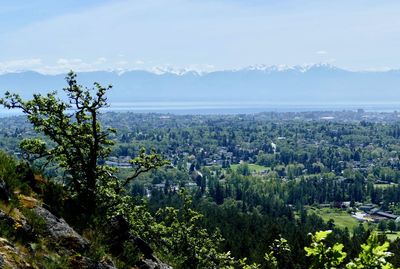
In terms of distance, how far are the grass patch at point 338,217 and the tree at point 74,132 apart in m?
128

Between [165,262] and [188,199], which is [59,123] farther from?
[188,199]

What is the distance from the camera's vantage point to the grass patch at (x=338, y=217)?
143 metres

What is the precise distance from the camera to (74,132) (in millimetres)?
19906

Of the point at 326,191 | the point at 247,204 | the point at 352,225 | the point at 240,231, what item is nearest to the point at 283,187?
the point at 326,191

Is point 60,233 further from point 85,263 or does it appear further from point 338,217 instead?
point 338,217

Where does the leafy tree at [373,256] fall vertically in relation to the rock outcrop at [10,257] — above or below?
above

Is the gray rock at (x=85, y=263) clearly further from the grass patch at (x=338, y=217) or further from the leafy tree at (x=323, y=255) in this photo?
the grass patch at (x=338, y=217)

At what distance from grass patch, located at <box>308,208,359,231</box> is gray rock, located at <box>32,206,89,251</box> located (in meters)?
132

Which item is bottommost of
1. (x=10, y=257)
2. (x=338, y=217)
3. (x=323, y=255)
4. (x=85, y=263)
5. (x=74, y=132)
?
(x=338, y=217)

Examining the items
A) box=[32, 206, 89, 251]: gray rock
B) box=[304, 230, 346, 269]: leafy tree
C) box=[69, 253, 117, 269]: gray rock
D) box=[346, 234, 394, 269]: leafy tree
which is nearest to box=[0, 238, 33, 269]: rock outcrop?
box=[69, 253, 117, 269]: gray rock

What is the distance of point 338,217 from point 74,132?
148106 millimetres

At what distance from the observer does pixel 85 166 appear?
1977 cm

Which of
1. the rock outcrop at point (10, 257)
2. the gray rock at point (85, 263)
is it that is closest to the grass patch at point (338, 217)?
the gray rock at point (85, 263)

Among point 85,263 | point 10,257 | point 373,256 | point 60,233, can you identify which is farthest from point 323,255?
point 60,233
